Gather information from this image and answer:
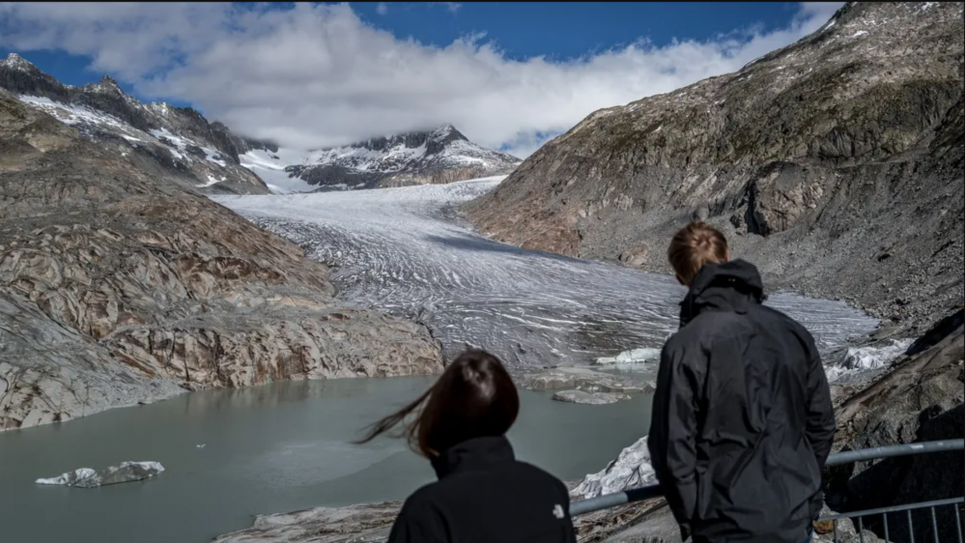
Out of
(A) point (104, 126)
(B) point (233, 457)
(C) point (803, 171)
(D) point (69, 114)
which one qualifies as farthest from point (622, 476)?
(D) point (69, 114)

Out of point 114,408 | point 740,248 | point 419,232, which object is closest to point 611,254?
point 740,248

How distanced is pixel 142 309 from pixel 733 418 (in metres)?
15.1

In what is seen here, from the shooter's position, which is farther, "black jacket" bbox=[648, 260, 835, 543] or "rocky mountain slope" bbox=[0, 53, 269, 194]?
"rocky mountain slope" bbox=[0, 53, 269, 194]

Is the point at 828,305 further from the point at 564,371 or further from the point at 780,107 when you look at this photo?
the point at 780,107

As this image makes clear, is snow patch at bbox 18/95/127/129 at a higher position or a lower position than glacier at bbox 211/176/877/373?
higher

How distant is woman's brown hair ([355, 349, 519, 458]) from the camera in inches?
72.9

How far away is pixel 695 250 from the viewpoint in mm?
2639

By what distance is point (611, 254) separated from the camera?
97.8ft

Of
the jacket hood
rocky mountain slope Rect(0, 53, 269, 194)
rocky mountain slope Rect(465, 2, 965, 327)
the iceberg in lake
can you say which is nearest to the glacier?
rocky mountain slope Rect(465, 2, 965, 327)

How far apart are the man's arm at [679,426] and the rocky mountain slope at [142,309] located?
452 inches

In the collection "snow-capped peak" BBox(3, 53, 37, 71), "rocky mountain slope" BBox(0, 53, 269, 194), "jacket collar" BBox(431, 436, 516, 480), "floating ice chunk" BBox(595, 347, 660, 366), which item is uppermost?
"snow-capped peak" BBox(3, 53, 37, 71)

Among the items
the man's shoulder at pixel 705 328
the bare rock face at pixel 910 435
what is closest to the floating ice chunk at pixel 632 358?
the bare rock face at pixel 910 435

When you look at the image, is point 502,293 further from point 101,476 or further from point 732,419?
point 732,419

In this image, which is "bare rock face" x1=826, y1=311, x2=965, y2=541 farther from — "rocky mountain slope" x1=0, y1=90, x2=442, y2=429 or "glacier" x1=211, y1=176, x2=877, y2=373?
"rocky mountain slope" x1=0, y1=90, x2=442, y2=429
